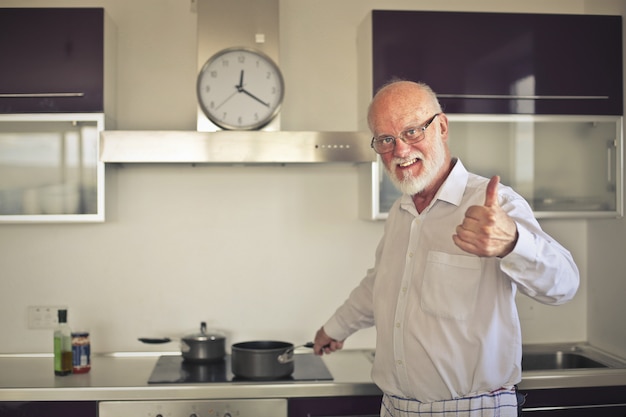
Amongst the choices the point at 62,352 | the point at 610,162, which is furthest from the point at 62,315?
the point at 610,162

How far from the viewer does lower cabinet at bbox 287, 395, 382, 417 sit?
2602 mm

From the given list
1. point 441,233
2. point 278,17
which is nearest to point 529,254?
point 441,233

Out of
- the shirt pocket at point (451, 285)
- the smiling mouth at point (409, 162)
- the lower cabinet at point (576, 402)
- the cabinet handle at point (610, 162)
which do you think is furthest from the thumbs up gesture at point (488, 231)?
the cabinet handle at point (610, 162)

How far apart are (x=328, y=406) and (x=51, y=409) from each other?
97 cm

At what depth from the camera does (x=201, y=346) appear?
290 cm

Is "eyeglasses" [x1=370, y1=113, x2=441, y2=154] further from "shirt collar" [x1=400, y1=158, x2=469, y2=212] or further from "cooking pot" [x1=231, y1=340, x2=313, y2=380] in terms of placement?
"cooking pot" [x1=231, y1=340, x2=313, y2=380]

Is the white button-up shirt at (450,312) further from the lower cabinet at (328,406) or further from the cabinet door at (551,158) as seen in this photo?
the cabinet door at (551,158)

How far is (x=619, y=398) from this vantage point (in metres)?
2.71

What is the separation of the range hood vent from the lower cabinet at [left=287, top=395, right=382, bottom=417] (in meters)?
0.86

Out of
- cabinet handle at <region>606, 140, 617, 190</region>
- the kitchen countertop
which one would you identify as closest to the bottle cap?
the kitchen countertop

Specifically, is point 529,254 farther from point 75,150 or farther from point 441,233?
point 75,150

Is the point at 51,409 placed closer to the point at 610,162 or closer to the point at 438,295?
the point at 438,295

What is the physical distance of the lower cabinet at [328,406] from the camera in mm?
2602

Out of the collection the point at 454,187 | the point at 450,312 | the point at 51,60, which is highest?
the point at 51,60
